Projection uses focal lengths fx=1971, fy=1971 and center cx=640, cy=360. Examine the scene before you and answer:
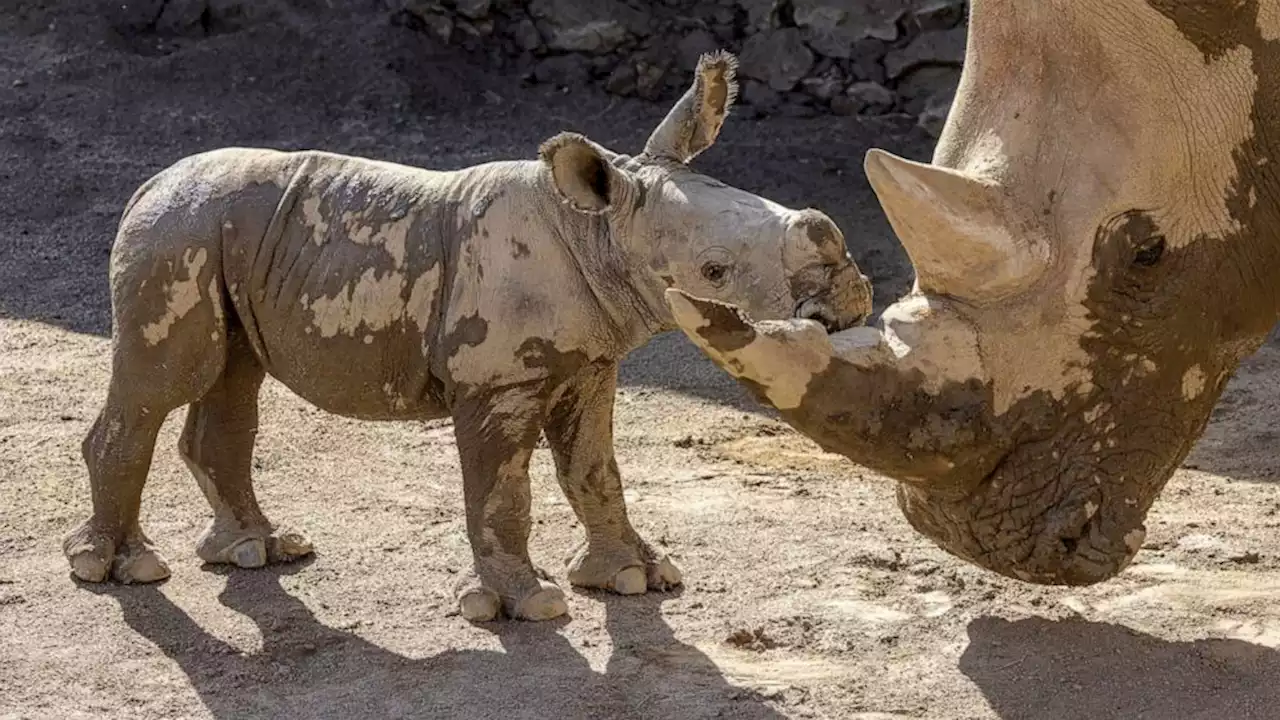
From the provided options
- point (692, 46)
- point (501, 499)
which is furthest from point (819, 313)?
point (692, 46)

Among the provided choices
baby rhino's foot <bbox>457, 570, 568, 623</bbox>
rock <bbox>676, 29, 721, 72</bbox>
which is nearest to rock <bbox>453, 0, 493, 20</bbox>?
rock <bbox>676, 29, 721, 72</bbox>

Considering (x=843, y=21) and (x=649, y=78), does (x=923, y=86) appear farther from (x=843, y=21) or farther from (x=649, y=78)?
(x=649, y=78)

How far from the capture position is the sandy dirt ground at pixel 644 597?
459 centimetres

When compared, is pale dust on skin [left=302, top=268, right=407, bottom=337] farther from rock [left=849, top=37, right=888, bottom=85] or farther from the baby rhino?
rock [left=849, top=37, right=888, bottom=85]

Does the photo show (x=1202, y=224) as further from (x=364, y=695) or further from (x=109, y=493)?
(x=109, y=493)

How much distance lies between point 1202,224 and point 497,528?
6.48ft

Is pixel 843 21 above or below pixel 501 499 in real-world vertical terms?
above

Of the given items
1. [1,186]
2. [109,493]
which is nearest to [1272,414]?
[109,493]

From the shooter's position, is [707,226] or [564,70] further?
[564,70]

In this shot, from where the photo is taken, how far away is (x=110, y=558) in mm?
5355

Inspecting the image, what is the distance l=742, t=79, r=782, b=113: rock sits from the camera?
34.9 ft

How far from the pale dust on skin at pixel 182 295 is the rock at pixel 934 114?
18.5 feet

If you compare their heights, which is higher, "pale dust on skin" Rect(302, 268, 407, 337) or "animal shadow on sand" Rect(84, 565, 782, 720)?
"pale dust on skin" Rect(302, 268, 407, 337)

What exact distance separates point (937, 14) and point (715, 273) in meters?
6.01
